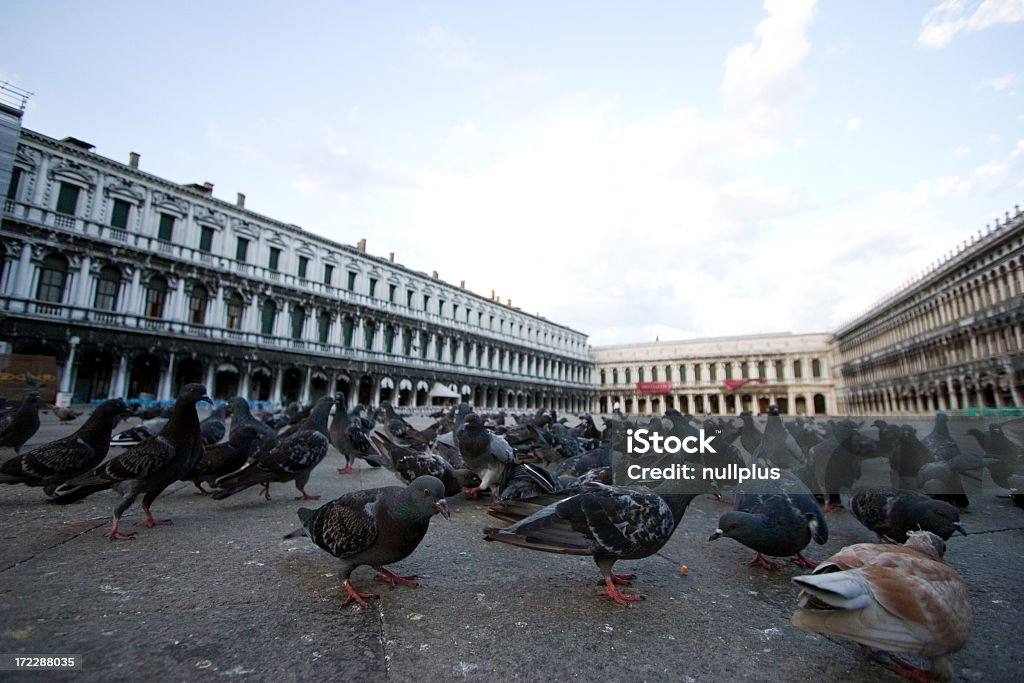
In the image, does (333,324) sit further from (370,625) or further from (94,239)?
(370,625)

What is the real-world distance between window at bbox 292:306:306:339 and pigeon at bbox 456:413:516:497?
101ft

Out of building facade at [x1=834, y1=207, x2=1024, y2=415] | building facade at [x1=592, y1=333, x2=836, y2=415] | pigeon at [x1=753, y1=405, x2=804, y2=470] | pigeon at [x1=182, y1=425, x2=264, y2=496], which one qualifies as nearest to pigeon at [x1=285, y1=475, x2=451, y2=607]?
pigeon at [x1=182, y1=425, x2=264, y2=496]

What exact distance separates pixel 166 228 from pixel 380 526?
32.3 m

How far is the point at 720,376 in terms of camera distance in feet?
216

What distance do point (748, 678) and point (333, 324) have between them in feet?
117

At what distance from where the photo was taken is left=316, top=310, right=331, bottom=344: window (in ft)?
109

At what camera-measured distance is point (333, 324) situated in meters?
34.3

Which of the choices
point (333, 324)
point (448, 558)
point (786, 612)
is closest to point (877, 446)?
point (786, 612)

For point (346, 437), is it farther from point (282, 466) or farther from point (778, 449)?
point (778, 449)

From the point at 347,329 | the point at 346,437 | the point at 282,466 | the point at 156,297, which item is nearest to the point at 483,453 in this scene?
the point at 282,466

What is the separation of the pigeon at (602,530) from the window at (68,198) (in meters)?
31.4

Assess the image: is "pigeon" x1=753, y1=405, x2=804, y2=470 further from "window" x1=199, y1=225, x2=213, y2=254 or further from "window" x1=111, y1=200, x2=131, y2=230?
"window" x1=111, y1=200, x2=131, y2=230

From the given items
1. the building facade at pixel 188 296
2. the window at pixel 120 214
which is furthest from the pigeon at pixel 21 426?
the window at pixel 120 214

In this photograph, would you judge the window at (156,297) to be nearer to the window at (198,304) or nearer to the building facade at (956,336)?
the window at (198,304)
